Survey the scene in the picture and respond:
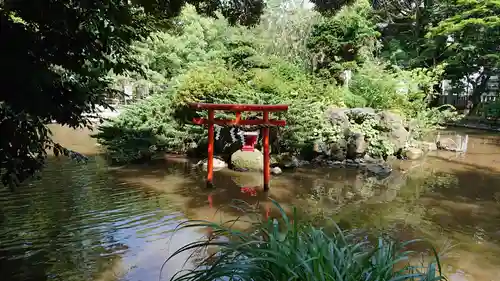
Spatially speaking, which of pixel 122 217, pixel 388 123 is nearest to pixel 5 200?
pixel 122 217

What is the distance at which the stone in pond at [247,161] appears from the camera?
8.63 metres

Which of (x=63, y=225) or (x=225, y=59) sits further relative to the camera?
(x=225, y=59)

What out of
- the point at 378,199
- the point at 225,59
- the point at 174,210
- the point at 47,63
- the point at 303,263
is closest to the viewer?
the point at 303,263

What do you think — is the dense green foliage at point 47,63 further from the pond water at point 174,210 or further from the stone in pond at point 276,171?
the stone in pond at point 276,171

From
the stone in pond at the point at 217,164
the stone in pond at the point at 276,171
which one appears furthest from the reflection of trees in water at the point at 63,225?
the stone in pond at the point at 276,171

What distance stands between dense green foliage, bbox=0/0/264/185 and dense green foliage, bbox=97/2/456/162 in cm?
528

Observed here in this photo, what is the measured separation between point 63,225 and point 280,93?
590 centimetres

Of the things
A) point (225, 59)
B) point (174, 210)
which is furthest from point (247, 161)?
point (225, 59)

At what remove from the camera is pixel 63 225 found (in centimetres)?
497

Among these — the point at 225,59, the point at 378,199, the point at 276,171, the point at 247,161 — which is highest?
the point at 225,59

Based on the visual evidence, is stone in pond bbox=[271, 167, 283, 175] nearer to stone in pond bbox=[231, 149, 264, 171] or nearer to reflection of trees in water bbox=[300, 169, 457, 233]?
stone in pond bbox=[231, 149, 264, 171]

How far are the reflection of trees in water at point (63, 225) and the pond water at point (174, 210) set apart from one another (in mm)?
12

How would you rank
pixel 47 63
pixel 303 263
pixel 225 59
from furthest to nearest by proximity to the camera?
1. pixel 225 59
2. pixel 47 63
3. pixel 303 263

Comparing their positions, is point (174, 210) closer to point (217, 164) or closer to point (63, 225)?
point (63, 225)
